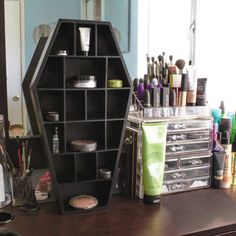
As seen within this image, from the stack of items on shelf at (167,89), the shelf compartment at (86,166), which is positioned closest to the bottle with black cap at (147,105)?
the stack of items on shelf at (167,89)

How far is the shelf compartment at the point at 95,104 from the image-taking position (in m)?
0.94

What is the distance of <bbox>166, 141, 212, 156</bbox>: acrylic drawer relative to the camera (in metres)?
1.05

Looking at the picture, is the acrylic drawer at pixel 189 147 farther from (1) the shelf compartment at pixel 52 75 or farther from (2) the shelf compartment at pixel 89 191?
(1) the shelf compartment at pixel 52 75

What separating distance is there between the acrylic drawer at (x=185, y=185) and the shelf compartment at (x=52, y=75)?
462 millimetres

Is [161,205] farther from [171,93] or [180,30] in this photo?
[180,30]

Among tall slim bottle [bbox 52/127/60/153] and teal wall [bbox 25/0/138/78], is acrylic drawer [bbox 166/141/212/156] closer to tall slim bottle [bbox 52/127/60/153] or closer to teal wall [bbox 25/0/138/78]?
tall slim bottle [bbox 52/127/60/153]

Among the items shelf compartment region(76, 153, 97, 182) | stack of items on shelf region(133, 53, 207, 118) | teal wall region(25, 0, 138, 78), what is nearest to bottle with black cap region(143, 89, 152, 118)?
stack of items on shelf region(133, 53, 207, 118)

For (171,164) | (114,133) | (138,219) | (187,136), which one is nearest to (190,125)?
(187,136)

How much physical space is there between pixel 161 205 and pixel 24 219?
1.27ft

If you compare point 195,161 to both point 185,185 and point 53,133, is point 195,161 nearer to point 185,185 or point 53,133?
point 185,185

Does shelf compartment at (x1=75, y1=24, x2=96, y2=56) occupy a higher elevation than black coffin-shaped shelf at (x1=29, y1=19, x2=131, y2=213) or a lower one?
higher

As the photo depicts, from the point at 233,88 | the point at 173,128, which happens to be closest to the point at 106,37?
the point at 173,128

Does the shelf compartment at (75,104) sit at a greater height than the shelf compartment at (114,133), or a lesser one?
greater

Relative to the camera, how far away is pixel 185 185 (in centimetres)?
107
